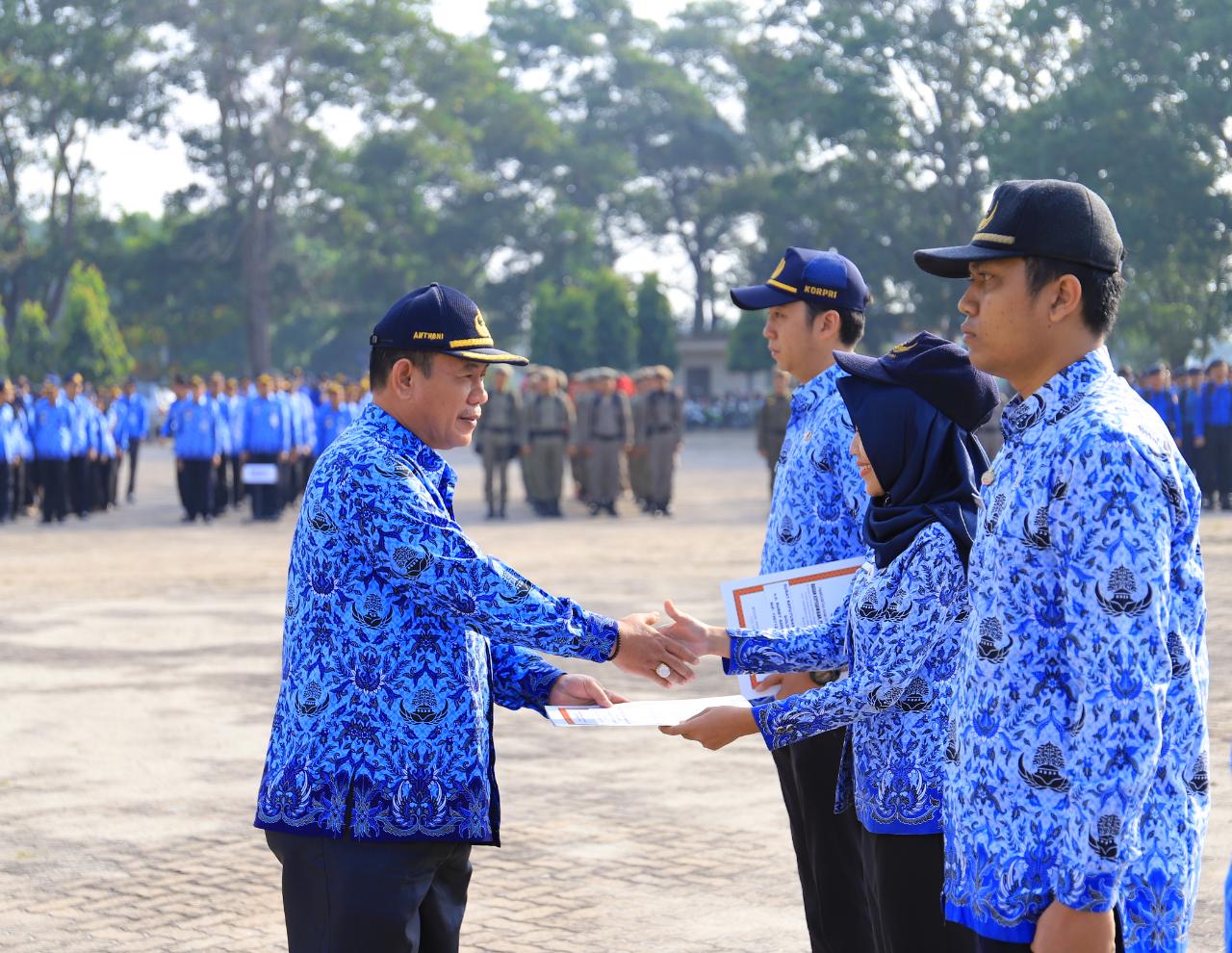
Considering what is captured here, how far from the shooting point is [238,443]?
23078mm

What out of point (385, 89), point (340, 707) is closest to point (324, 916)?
point (340, 707)

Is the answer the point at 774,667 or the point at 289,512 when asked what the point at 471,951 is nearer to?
the point at 774,667

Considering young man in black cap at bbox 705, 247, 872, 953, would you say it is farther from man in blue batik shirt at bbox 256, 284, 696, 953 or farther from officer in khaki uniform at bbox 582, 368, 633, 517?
officer in khaki uniform at bbox 582, 368, 633, 517

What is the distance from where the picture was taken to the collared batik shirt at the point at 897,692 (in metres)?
3.34

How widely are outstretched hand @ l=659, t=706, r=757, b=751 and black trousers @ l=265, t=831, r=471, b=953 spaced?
1.76 feet

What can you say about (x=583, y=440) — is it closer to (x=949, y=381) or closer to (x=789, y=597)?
(x=789, y=597)

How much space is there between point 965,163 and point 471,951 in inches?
1863

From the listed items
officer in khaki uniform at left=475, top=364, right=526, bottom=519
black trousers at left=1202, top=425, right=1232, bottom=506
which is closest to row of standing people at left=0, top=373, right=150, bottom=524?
officer in khaki uniform at left=475, top=364, right=526, bottom=519

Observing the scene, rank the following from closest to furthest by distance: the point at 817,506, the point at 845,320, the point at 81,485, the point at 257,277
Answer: the point at 817,506 → the point at 845,320 → the point at 81,485 → the point at 257,277

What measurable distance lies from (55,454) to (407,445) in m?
21.0

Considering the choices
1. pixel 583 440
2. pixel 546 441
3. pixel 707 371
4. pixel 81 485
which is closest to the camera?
pixel 546 441

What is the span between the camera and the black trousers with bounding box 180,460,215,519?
23.2m

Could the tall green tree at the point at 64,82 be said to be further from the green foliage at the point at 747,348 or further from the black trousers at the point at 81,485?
the black trousers at the point at 81,485

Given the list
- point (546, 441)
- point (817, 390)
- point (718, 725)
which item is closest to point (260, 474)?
point (546, 441)
